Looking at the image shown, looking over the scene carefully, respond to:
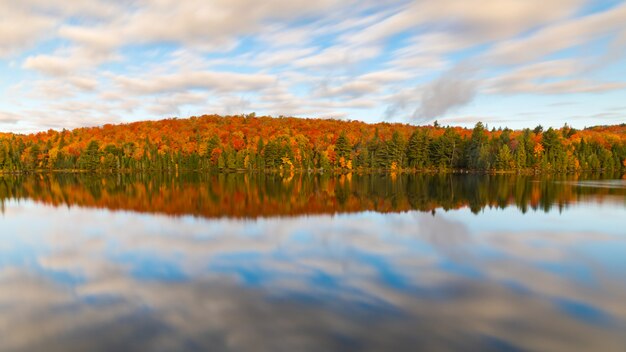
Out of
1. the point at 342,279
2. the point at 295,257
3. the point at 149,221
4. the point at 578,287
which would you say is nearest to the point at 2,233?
the point at 149,221

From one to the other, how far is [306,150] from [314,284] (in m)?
119

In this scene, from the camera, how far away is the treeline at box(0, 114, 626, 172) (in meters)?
114

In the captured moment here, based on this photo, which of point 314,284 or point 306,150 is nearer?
point 314,284

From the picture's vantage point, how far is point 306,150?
132 m

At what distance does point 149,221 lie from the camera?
26.0 meters

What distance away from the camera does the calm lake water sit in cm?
969

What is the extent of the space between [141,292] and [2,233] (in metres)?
15.8

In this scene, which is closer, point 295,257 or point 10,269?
point 10,269

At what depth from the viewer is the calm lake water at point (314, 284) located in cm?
969

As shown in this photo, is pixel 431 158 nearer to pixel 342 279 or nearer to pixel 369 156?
pixel 369 156

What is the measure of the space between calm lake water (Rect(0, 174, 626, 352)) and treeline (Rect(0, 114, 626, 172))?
9194 centimetres

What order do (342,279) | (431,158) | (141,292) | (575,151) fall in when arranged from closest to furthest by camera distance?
(141,292) → (342,279) → (431,158) → (575,151)

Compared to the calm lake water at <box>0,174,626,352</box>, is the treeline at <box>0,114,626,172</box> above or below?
above

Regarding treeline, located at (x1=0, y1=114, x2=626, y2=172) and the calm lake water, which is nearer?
the calm lake water
